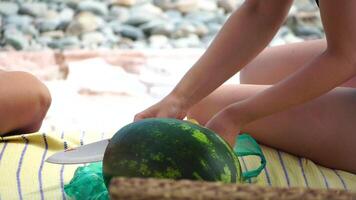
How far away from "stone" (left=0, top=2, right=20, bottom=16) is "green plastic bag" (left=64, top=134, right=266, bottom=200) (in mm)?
2993

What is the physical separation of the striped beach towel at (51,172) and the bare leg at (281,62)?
10.7 inches

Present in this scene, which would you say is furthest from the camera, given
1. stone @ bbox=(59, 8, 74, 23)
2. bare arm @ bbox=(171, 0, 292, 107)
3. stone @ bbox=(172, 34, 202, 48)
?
stone @ bbox=(59, 8, 74, 23)

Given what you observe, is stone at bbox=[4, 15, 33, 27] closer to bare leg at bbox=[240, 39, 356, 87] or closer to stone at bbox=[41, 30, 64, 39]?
stone at bbox=[41, 30, 64, 39]

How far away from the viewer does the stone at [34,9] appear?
4.38m

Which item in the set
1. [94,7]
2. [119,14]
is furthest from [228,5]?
[94,7]

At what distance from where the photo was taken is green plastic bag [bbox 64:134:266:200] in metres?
1.46

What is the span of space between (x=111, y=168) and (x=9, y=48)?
2.80 meters

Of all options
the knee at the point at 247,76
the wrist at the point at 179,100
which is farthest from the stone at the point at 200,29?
the wrist at the point at 179,100

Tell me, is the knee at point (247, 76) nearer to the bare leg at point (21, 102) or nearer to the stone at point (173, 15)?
the bare leg at point (21, 102)

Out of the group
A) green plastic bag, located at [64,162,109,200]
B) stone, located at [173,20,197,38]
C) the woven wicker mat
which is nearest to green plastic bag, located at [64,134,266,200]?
green plastic bag, located at [64,162,109,200]

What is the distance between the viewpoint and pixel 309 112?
1.67 metres

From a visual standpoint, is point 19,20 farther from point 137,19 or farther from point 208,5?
point 208,5

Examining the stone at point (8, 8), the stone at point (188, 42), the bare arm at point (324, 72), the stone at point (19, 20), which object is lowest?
the stone at point (19, 20)

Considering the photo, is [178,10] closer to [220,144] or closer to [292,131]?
[292,131]
